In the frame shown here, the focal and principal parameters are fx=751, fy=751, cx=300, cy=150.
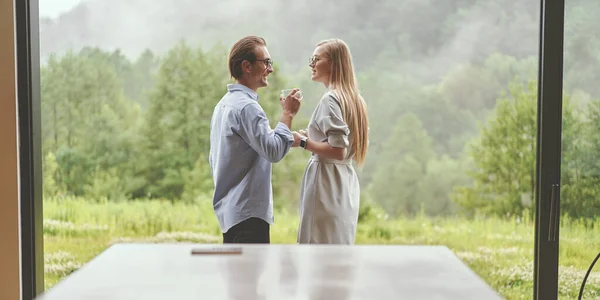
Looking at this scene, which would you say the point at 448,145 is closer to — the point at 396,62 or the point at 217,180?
the point at 396,62

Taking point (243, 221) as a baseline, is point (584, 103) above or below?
above

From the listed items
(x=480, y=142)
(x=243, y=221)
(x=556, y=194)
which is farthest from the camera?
(x=480, y=142)

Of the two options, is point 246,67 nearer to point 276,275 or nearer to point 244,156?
point 244,156

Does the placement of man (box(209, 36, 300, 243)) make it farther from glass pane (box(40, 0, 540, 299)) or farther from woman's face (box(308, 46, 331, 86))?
glass pane (box(40, 0, 540, 299))

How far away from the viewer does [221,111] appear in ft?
11.2

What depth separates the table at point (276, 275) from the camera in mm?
1501

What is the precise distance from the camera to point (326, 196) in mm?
3549

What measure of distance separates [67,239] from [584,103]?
117 inches

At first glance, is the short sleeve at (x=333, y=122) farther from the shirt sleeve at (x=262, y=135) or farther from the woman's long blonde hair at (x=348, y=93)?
the shirt sleeve at (x=262, y=135)

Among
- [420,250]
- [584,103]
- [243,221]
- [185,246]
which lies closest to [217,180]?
[243,221]

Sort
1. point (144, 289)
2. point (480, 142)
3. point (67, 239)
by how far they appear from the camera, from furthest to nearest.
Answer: point (480, 142) < point (67, 239) < point (144, 289)

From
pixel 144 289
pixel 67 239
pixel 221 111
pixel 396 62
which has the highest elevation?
pixel 396 62

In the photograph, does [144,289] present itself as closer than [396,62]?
Yes

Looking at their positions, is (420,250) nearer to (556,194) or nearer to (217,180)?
(217,180)
